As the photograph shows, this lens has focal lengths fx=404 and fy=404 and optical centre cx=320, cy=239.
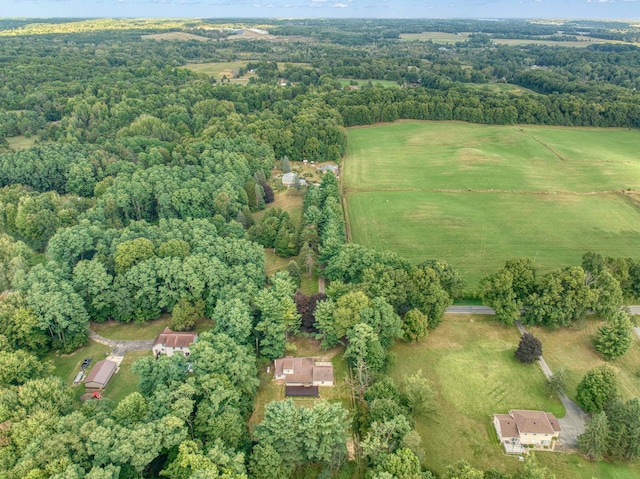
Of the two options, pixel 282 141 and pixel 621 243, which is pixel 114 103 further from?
pixel 621 243

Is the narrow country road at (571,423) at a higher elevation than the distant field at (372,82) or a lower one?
lower

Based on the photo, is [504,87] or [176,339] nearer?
[176,339]

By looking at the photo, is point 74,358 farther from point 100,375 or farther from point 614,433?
point 614,433

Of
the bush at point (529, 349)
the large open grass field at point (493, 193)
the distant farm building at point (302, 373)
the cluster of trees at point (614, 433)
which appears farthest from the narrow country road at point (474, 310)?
the distant farm building at point (302, 373)

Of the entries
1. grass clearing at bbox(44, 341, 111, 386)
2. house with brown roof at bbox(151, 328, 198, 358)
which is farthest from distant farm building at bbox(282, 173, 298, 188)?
grass clearing at bbox(44, 341, 111, 386)

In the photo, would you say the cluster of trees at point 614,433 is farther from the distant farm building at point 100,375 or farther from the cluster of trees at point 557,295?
the distant farm building at point 100,375

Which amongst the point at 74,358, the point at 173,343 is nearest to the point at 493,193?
the point at 173,343
